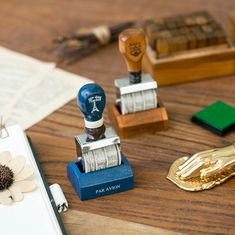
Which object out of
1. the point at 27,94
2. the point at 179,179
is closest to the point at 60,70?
the point at 27,94

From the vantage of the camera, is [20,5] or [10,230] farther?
[20,5]

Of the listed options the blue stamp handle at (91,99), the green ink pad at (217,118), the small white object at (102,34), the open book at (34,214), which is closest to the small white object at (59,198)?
the open book at (34,214)

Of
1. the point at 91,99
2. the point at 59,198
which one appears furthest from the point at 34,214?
the point at 91,99

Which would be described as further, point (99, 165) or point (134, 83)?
point (134, 83)

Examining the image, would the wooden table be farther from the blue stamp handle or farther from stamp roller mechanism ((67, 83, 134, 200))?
the blue stamp handle

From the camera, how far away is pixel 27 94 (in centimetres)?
120

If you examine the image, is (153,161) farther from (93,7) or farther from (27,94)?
(93,7)

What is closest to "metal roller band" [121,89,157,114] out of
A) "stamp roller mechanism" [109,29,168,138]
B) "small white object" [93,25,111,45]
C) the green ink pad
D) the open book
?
"stamp roller mechanism" [109,29,168,138]

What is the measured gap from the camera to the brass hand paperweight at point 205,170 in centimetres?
92

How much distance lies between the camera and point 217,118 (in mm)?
1052

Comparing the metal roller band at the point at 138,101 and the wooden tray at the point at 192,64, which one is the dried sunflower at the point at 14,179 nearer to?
the metal roller band at the point at 138,101

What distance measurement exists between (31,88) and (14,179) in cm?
35

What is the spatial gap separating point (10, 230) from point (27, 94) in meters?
0.44

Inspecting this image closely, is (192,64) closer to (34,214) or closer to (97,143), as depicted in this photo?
(97,143)
